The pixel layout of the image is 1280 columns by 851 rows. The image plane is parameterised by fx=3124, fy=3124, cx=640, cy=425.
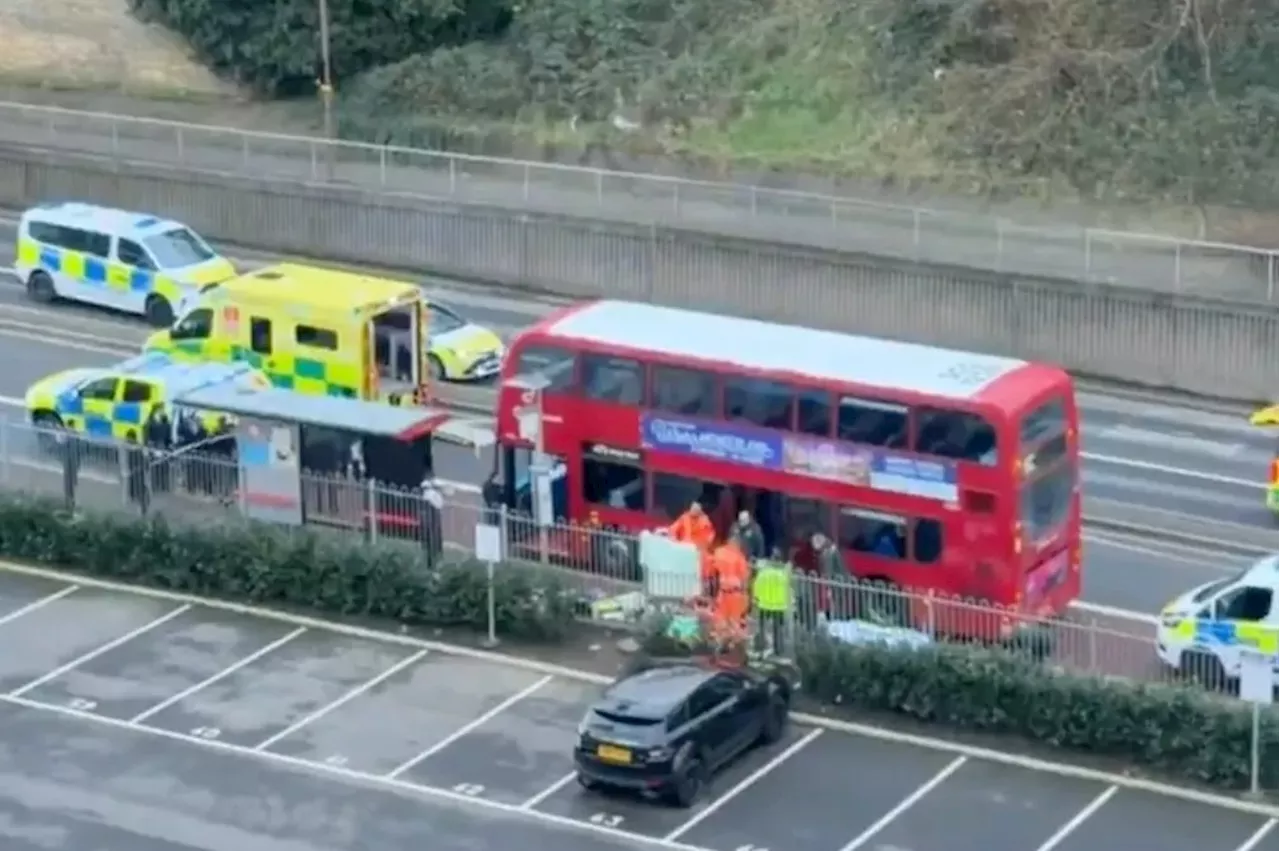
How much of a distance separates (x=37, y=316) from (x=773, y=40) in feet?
45.4

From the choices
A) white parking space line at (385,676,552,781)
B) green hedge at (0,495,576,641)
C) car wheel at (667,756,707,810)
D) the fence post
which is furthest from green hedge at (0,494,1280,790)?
car wheel at (667,756,707,810)

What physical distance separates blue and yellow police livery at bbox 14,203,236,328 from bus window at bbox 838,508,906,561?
1478 cm

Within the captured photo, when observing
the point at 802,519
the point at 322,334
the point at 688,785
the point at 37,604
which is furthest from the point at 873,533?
the point at 322,334

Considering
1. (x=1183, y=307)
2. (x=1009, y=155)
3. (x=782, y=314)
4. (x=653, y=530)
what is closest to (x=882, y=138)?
(x=1009, y=155)

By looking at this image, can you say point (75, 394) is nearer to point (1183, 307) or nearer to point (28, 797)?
point (28, 797)

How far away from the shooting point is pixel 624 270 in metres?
45.9

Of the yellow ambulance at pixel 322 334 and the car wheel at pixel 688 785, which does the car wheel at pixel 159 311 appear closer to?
the yellow ambulance at pixel 322 334

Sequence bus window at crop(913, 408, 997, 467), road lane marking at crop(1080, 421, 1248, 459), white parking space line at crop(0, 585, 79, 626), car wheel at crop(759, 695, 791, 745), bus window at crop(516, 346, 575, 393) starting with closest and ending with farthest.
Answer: car wheel at crop(759, 695, 791, 745) → bus window at crop(913, 408, 997, 467) → white parking space line at crop(0, 585, 79, 626) → bus window at crop(516, 346, 575, 393) → road lane marking at crop(1080, 421, 1248, 459)

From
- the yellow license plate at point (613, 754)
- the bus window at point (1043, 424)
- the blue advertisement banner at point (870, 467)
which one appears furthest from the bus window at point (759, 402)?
the yellow license plate at point (613, 754)

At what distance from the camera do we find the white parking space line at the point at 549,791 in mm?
27953

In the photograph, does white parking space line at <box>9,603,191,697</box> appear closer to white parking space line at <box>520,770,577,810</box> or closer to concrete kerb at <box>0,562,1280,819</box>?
concrete kerb at <box>0,562,1280,819</box>

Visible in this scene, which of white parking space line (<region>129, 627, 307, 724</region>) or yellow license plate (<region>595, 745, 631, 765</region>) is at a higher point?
yellow license plate (<region>595, 745, 631, 765</region>)

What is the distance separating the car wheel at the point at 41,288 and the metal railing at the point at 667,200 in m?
4.96

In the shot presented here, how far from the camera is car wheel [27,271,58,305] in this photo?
45.5m
